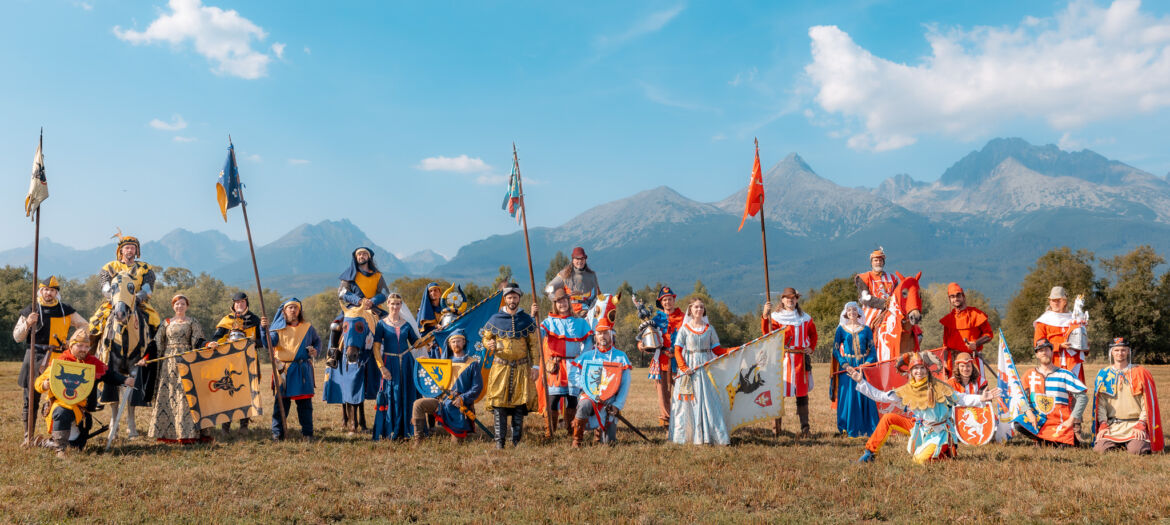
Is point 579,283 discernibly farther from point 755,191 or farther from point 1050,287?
point 1050,287

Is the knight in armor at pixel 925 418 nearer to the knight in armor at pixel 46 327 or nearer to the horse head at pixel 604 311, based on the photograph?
the horse head at pixel 604 311

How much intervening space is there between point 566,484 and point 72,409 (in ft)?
19.4

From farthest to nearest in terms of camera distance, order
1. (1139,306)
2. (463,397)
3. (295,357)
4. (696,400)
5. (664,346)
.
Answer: (1139,306) < (664,346) < (295,357) < (463,397) < (696,400)

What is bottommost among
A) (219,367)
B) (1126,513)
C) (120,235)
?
(1126,513)

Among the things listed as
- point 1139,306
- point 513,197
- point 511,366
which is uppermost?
point 513,197

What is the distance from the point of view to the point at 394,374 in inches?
417

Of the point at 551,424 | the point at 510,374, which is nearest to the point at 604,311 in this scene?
the point at 551,424

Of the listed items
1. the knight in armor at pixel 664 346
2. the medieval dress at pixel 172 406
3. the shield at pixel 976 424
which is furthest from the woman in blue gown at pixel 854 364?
the medieval dress at pixel 172 406

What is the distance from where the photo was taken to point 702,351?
10289mm

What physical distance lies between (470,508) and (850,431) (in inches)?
243

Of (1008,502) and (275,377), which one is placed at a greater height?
(275,377)

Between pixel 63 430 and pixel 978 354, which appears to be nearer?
pixel 63 430

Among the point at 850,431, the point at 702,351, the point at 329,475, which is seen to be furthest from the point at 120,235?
the point at 850,431

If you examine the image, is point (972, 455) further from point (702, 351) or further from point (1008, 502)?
point (702, 351)
